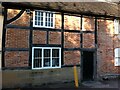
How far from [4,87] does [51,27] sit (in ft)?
16.1

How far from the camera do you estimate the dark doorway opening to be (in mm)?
17422

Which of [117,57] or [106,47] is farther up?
[106,47]

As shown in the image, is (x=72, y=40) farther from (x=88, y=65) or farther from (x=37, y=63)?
(x=37, y=63)

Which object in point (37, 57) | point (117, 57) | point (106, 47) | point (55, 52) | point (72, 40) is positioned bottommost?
point (117, 57)

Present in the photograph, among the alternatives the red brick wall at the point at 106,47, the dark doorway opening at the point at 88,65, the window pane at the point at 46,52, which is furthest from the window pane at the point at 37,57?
the red brick wall at the point at 106,47

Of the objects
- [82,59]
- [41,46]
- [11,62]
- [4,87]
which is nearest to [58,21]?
[41,46]

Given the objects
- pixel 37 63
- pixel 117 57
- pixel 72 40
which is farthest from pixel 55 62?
pixel 117 57

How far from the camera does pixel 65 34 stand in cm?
1650

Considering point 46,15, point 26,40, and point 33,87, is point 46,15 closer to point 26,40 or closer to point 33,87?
point 26,40

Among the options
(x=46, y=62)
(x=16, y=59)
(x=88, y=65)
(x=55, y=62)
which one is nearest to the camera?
(x=16, y=59)

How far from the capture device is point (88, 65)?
17.6 metres

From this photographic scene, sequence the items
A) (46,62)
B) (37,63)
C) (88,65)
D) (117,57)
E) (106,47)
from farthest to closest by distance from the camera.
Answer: (117,57), (106,47), (88,65), (46,62), (37,63)

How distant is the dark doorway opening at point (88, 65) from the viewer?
1742 cm

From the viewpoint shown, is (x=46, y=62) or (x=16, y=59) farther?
(x=46, y=62)
